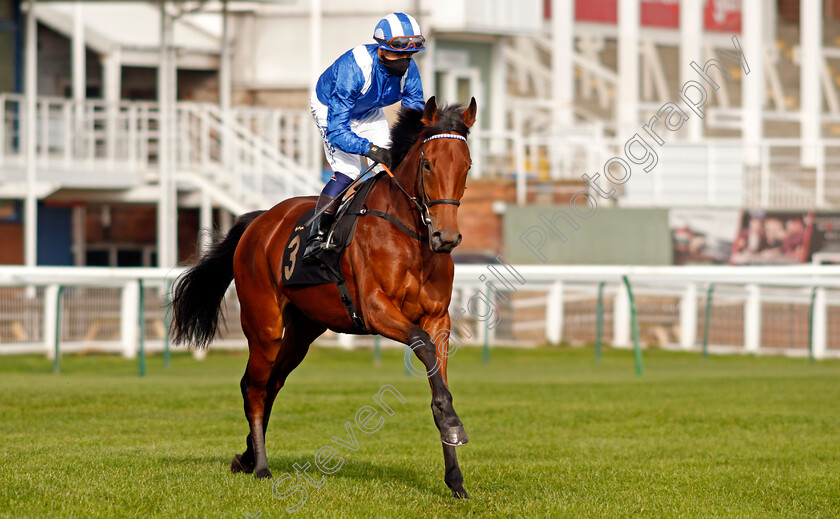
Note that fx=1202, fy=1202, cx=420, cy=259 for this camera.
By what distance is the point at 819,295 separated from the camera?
15.3m

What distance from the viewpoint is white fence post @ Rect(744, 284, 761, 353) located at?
623 inches

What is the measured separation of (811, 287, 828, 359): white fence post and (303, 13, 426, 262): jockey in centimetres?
1056

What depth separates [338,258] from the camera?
5.82 metres

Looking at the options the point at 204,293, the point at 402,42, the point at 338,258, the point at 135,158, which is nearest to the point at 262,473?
the point at 338,258

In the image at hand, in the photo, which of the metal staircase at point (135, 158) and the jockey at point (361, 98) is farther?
the metal staircase at point (135, 158)

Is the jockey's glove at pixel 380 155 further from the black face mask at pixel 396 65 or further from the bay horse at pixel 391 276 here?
the black face mask at pixel 396 65

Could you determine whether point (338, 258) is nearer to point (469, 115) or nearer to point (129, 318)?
point (469, 115)

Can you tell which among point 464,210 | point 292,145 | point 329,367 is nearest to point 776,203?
point 464,210

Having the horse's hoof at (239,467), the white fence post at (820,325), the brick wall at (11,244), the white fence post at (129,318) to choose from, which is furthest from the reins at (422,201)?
the brick wall at (11,244)

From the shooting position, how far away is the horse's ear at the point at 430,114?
17.7 feet

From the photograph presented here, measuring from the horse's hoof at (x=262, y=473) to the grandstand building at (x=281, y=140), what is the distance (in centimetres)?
1071

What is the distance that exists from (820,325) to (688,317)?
1.73 meters

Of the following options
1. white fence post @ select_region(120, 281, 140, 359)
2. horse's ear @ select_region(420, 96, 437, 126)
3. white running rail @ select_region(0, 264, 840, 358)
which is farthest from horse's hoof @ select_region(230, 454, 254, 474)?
white fence post @ select_region(120, 281, 140, 359)

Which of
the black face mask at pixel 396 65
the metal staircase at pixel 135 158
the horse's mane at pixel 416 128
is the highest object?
the metal staircase at pixel 135 158
